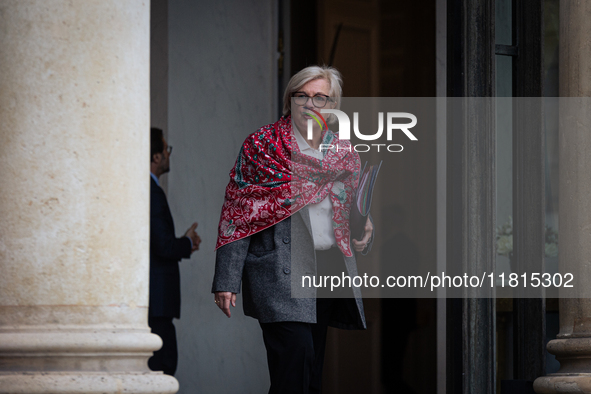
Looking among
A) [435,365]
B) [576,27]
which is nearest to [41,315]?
[576,27]

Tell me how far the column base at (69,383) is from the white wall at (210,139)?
Answer: 3517 mm

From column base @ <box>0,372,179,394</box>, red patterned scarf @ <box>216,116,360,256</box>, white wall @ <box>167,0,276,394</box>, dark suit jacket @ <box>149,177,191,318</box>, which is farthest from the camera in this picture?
white wall @ <box>167,0,276,394</box>

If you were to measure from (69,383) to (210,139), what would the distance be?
383 centimetres

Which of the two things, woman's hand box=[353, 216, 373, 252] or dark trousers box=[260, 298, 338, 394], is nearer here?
dark trousers box=[260, 298, 338, 394]

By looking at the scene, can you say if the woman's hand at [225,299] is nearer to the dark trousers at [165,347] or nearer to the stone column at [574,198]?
the stone column at [574,198]

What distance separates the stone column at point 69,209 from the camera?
9.83ft

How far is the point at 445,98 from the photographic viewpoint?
5535 millimetres

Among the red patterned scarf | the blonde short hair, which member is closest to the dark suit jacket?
the red patterned scarf

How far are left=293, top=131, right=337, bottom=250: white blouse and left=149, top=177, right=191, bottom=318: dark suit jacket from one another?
1901 mm

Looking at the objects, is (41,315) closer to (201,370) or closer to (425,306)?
(425,306)

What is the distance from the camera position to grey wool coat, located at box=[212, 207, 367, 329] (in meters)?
3.73

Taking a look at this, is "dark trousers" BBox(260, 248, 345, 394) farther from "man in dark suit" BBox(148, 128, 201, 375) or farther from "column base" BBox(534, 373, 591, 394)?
"man in dark suit" BBox(148, 128, 201, 375)

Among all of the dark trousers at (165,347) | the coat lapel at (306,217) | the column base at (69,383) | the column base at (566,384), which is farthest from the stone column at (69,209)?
the dark trousers at (165,347)

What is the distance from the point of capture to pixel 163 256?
5.72 m
